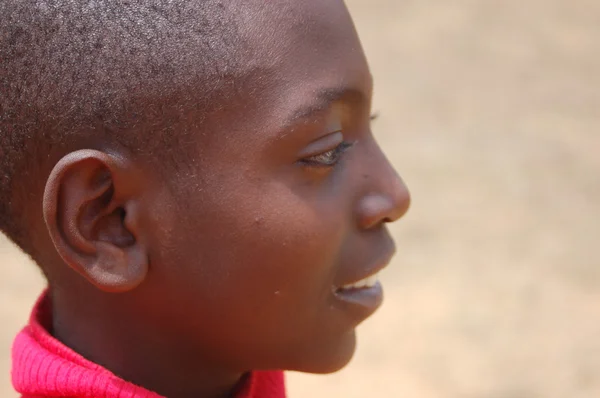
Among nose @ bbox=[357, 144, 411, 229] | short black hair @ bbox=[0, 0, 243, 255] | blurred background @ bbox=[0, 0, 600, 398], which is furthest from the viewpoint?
blurred background @ bbox=[0, 0, 600, 398]

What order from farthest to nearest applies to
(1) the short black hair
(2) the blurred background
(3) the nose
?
(2) the blurred background, (3) the nose, (1) the short black hair

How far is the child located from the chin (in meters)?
0.01

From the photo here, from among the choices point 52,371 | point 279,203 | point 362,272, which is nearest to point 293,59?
point 279,203

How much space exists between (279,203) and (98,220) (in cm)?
26

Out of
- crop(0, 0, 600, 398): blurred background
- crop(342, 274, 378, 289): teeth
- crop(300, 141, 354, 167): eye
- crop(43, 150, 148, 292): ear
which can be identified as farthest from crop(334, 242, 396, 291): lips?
crop(0, 0, 600, 398): blurred background

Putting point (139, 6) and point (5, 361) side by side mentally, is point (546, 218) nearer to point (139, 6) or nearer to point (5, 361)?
point (5, 361)

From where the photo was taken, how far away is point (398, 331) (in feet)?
10.5

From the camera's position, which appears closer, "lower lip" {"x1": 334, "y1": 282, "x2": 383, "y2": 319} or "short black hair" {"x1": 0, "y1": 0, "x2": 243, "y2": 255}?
"short black hair" {"x1": 0, "y1": 0, "x2": 243, "y2": 255}

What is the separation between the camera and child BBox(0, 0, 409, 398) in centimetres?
132

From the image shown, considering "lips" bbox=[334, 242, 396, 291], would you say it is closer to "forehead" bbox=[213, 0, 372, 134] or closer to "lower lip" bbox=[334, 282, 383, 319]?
"lower lip" bbox=[334, 282, 383, 319]

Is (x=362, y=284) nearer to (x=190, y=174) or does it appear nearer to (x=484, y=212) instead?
(x=190, y=174)

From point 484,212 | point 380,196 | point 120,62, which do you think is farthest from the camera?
point 484,212

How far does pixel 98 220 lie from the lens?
1.35m

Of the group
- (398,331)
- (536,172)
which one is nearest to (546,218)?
(536,172)
